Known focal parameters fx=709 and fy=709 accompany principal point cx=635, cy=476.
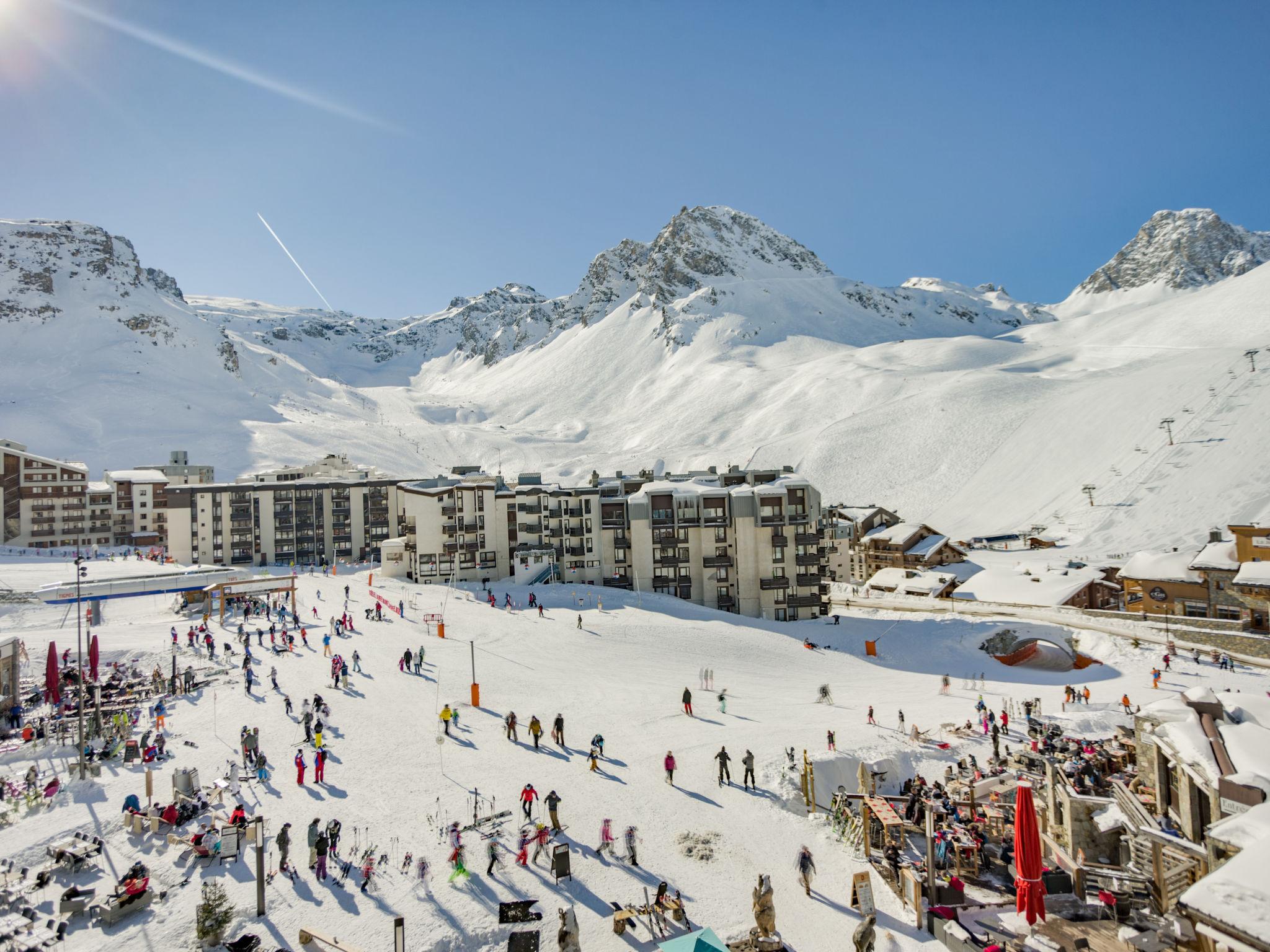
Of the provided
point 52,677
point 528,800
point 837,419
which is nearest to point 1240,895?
point 528,800

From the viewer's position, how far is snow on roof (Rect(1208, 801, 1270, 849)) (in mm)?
11859

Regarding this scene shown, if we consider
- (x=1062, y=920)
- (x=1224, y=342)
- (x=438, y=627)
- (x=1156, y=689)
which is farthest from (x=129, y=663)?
(x=1224, y=342)

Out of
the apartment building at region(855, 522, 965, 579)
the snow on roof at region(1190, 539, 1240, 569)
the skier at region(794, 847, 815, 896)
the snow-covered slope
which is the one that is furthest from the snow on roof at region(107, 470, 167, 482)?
the snow on roof at region(1190, 539, 1240, 569)

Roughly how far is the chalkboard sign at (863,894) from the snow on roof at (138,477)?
346 feet

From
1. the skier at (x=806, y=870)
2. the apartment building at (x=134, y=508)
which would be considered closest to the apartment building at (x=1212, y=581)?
the skier at (x=806, y=870)

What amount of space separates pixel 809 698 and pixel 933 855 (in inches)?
672

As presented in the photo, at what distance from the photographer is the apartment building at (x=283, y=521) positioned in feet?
240

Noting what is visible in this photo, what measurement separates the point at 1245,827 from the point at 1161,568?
4659 centimetres

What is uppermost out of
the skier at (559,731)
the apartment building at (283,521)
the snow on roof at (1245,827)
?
the apartment building at (283,521)

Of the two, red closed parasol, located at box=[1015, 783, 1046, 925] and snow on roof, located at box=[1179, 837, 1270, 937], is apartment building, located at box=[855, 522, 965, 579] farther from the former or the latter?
snow on roof, located at box=[1179, 837, 1270, 937]

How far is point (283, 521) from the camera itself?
76.8m

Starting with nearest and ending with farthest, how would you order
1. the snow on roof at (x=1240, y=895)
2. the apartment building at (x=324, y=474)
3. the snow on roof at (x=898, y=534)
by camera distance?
the snow on roof at (x=1240, y=895), the snow on roof at (x=898, y=534), the apartment building at (x=324, y=474)

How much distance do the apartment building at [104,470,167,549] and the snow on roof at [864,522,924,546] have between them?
89.2m

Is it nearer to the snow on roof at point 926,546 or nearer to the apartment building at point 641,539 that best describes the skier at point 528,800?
the apartment building at point 641,539
